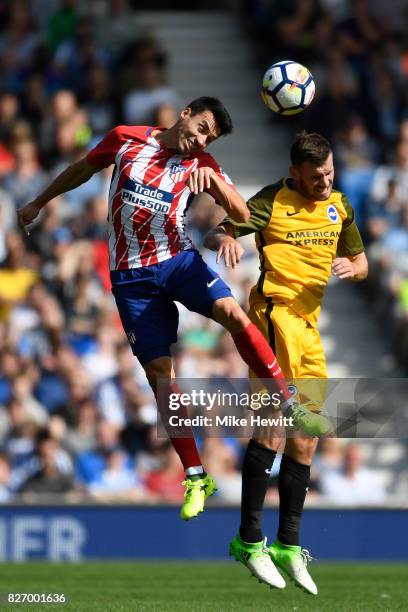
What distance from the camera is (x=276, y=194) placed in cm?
1040

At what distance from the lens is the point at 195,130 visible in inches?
398

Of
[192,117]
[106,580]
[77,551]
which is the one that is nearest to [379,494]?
[77,551]

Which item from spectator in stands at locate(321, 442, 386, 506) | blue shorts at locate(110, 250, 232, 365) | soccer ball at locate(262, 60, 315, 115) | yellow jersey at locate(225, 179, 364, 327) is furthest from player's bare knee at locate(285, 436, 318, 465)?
spectator in stands at locate(321, 442, 386, 506)

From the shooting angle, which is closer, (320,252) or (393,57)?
(320,252)

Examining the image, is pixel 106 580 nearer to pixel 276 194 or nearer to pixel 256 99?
pixel 276 194

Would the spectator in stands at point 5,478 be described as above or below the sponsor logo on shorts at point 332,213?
below

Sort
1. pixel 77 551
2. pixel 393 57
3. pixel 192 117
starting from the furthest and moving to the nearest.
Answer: pixel 393 57, pixel 77 551, pixel 192 117

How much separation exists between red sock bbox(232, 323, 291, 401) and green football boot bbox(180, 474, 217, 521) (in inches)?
30.1

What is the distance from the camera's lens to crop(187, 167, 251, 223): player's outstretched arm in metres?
9.70

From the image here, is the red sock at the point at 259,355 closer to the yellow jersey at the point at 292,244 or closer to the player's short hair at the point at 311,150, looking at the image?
the yellow jersey at the point at 292,244

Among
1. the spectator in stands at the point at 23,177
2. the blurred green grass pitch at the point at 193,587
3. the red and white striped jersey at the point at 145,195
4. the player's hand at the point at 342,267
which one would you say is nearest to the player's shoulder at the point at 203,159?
the red and white striped jersey at the point at 145,195

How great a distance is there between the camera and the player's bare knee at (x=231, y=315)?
1002cm

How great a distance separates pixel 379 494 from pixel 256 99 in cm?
681

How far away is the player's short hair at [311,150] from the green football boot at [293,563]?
2.50 metres
